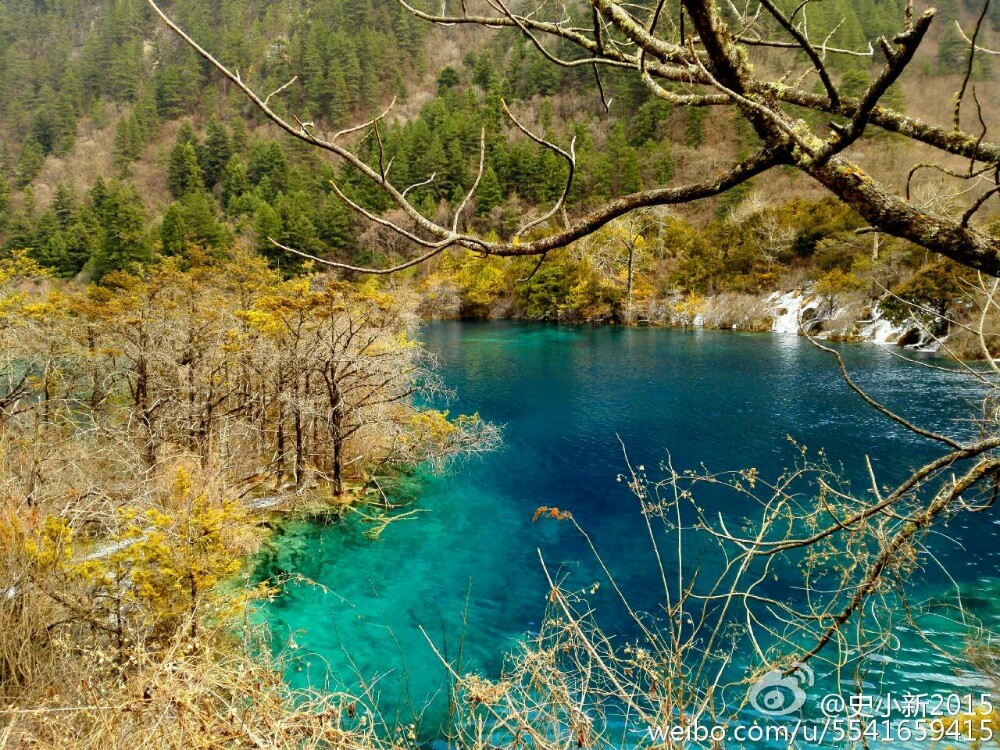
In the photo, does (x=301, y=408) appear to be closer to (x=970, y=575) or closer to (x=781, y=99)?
(x=781, y=99)

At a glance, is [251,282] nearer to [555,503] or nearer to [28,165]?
[555,503]

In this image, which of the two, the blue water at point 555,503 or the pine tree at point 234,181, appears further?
the pine tree at point 234,181

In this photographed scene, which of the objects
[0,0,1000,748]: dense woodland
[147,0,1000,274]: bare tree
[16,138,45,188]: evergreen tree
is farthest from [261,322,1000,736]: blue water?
[16,138,45,188]: evergreen tree

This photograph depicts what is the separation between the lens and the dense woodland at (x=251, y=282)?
448 centimetres

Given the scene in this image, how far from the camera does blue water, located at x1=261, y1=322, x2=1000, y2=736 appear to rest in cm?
646

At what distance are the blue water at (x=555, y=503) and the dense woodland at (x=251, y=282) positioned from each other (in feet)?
2.89

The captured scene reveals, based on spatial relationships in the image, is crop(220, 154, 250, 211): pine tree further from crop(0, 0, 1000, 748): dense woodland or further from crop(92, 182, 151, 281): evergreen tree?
crop(92, 182, 151, 281): evergreen tree

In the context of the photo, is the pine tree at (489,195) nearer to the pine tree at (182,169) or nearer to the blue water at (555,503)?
the blue water at (555,503)

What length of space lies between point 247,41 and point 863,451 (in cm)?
9009

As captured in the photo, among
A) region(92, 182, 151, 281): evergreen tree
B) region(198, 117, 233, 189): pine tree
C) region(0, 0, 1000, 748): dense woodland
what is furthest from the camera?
region(198, 117, 233, 189): pine tree

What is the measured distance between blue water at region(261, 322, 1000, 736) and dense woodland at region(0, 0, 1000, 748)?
2.89 ft

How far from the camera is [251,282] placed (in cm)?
1497

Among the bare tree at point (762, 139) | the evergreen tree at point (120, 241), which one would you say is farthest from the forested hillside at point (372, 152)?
the bare tree at point (762, 139)

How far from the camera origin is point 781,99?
146 cm
